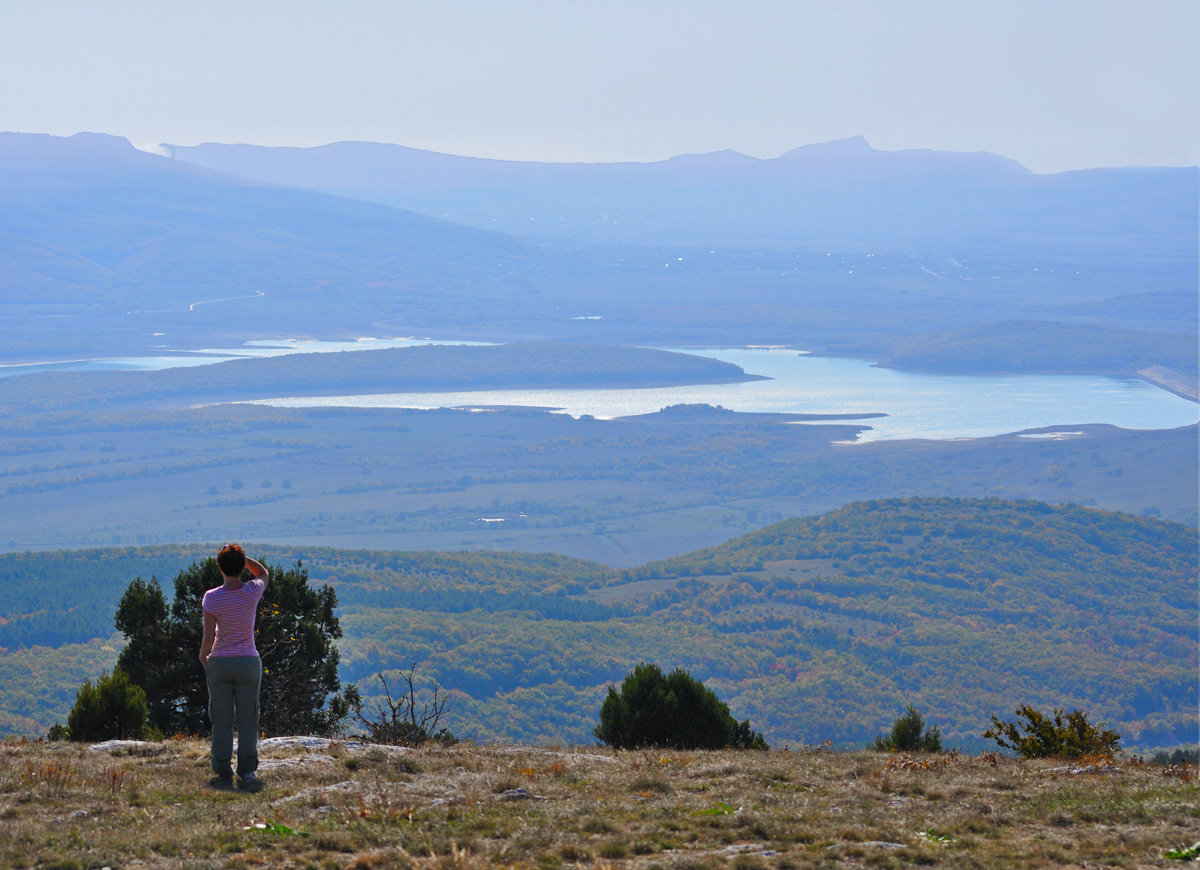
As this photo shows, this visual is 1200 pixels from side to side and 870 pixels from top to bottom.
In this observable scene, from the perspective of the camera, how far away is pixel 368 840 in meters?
7.61

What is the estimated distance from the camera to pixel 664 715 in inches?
659

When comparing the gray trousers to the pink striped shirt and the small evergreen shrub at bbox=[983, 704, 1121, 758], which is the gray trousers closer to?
the pink striped shirt

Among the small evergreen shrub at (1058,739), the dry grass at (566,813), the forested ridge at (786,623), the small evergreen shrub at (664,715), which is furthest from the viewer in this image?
the forested ridge at (786,623)

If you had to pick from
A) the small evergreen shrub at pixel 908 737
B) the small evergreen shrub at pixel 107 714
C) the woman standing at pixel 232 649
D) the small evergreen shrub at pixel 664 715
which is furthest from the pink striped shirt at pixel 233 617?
the small evergreen shrub at pixel 908 737

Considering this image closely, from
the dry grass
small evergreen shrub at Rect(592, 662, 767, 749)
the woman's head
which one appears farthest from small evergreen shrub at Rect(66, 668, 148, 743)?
small evergreen shrub at Rect(592, 662, 767, 749)

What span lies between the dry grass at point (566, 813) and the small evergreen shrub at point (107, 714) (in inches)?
68.2

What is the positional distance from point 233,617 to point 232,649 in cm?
24

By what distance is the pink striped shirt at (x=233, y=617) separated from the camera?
28.8 ft

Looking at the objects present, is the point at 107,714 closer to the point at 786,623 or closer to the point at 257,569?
the point at 257,569

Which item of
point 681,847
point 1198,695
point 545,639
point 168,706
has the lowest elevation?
point 1198,695

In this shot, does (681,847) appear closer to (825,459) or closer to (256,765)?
(256,765)

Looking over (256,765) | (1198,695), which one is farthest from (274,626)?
(1198,695)

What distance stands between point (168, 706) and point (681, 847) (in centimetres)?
1402

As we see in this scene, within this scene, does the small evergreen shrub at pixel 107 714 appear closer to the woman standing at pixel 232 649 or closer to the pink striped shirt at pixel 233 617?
the woman standing at pixel 232 649
